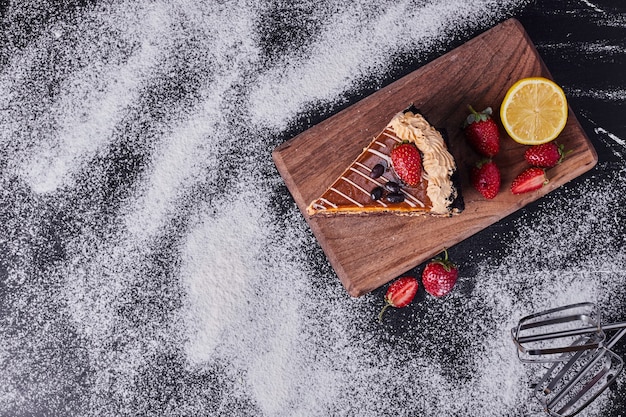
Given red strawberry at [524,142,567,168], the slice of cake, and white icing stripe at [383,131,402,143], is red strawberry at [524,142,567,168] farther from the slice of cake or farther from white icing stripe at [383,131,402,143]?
white icing stripe at [383,131,402,143]

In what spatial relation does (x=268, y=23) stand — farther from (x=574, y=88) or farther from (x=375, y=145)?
(x=574, y=88)

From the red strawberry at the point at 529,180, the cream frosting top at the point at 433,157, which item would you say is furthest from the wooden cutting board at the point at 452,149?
the cream frosting top at the point at 433,157

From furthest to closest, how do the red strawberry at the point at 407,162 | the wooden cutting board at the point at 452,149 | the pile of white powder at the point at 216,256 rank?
1. the pile of white powder at the point at 216,256
2. the wooden cutting board at the point at 452,149
3. the red strawberry at the point at 407,162

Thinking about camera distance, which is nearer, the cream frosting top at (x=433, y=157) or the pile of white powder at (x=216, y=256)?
the cream frosting top at (x=433, y=157)

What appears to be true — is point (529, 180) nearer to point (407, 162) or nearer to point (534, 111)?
point (534, 111)

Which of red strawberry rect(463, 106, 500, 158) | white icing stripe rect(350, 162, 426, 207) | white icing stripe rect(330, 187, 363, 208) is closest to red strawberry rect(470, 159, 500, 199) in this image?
red strawberry rect(463, 106, 500, 158)

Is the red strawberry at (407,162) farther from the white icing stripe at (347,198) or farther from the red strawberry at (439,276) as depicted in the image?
the red strawberry at (439,276)

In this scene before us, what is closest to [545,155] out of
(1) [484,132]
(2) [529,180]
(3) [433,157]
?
(2) [529,180]

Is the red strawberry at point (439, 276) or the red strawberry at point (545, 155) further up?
the red strawberry at point (545, 155)
